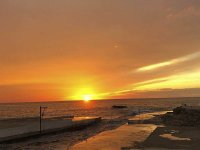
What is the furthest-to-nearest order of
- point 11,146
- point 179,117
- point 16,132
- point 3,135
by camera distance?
point 179,117
point 16,132
point 3,135
point 11,146

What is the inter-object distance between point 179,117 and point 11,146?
28.4 metres

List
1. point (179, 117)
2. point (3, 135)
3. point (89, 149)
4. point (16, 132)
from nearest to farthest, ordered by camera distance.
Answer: point (89, 149)
point (3, 135)
point (16, 132)
point (179, 117)

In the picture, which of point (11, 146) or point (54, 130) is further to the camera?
point (54, 130)

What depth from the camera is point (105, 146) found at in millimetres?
23438

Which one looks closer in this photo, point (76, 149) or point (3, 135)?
point (76, 149)

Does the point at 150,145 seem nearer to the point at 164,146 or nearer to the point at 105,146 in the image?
the point at 164,146

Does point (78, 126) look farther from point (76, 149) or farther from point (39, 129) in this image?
point (76, 149)

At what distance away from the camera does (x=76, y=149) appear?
22312 mm

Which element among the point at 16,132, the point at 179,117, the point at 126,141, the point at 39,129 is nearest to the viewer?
the point at 126,141

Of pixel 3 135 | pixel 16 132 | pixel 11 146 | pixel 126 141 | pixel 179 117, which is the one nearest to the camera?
pixel 126 141

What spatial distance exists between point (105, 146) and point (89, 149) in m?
1.66

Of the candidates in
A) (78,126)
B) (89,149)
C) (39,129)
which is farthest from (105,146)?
(78,126)

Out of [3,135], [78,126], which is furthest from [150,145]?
[78,126]

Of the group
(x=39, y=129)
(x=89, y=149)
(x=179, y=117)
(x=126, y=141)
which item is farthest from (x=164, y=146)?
(x=179, y=117)
